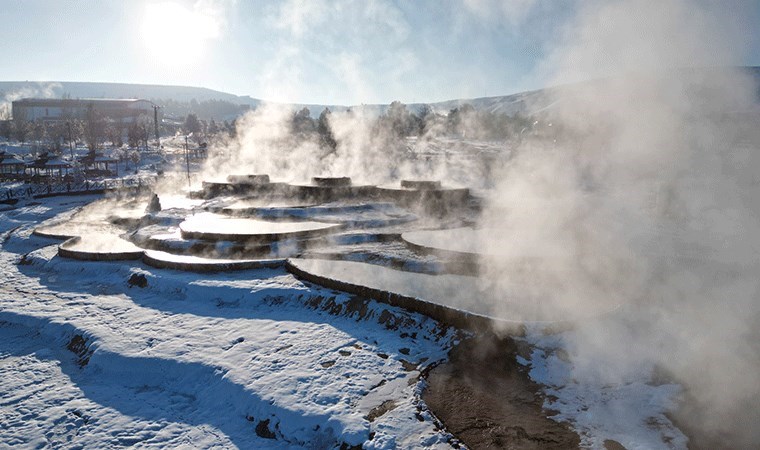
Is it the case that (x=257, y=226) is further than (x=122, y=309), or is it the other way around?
(x=257, y=226)

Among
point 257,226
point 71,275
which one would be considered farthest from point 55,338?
point 257,226

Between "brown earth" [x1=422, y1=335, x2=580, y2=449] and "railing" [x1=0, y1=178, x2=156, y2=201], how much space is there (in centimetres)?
2583

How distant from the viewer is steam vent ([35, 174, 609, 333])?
9.62 meters

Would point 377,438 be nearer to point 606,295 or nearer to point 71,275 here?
point 606,295

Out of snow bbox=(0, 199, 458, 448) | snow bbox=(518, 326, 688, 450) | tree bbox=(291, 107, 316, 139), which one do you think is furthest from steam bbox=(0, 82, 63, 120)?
snow bbox=(518, 326, 688, 450)

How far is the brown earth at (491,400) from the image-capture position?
6062 millimetres

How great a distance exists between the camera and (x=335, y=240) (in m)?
14.4

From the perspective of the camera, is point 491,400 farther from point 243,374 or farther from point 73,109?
point 73,109

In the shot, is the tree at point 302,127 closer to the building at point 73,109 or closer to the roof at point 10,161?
the roof at point 10,161

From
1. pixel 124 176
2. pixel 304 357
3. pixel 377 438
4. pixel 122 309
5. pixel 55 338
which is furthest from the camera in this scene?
pixel 124 176

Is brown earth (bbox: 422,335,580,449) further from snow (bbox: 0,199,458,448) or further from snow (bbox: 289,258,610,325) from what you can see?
snow (bbox: 289,258,610,325)

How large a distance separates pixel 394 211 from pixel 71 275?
432 inches

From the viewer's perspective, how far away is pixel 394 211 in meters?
19.0

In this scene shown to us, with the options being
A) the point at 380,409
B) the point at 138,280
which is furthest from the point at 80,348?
the point at 380,409
